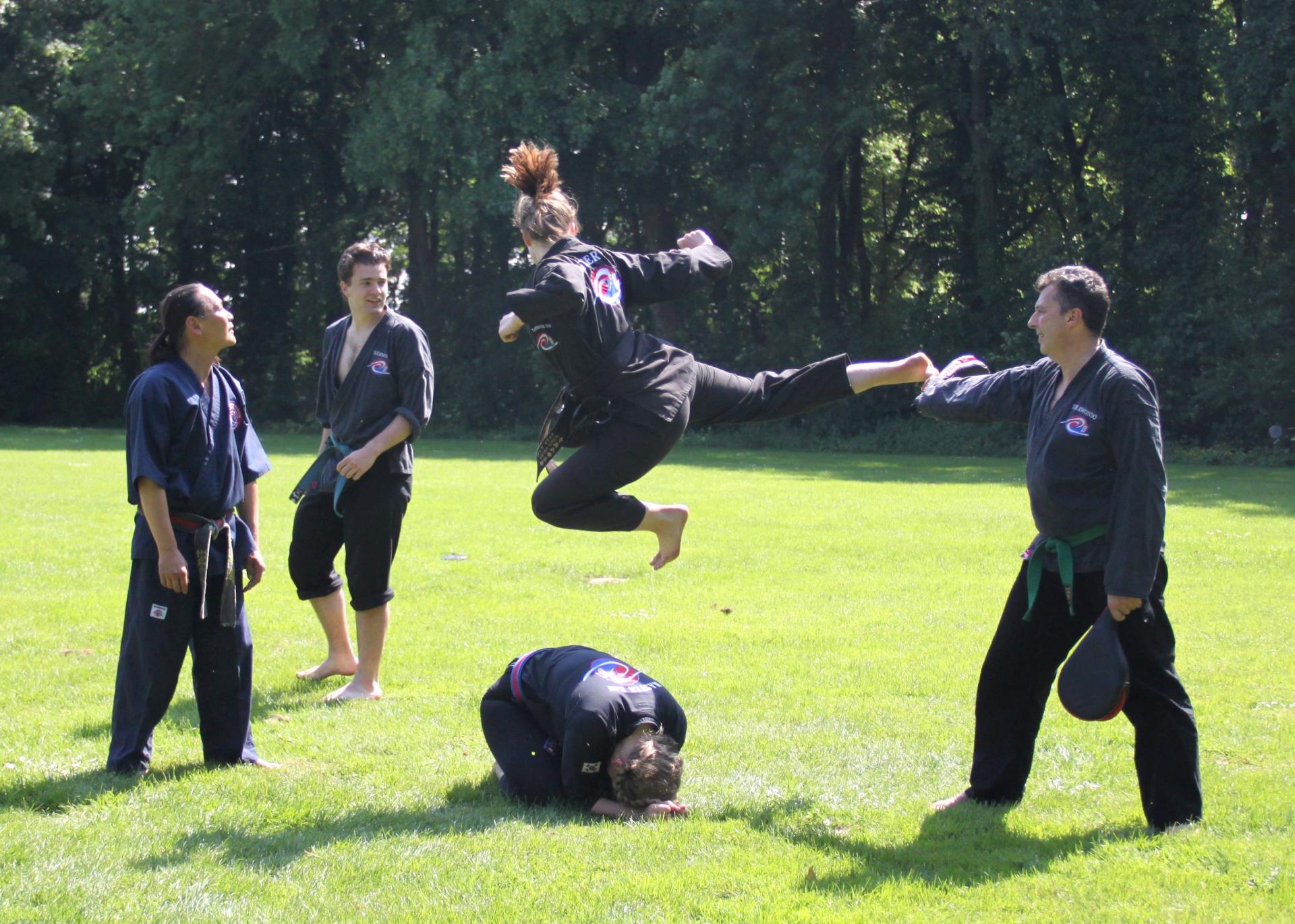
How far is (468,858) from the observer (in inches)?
186

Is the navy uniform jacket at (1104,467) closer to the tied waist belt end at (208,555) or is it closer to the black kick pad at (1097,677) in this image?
the black kick pad at (1097,677)

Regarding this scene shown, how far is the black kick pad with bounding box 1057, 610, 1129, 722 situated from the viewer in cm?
481

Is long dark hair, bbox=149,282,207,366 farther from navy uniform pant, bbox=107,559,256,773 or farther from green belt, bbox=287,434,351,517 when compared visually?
green belt, bbox=287,434,351,517

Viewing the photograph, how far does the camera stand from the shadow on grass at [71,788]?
17.7 ft

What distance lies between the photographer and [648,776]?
519 cm

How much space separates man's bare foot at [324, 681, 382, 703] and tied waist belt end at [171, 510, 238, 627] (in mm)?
1525

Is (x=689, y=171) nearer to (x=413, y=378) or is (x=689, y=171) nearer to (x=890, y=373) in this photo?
(x=413, y=378)

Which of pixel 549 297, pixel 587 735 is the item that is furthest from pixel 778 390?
pixel 587 735

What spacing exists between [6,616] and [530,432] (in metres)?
24.9

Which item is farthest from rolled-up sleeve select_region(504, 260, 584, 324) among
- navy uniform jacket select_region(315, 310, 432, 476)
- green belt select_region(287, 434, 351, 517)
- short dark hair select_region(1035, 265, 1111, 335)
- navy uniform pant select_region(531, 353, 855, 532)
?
short dark hair select_region(1035, 265, 1111, 335)

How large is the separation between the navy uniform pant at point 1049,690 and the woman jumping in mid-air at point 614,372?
141cm

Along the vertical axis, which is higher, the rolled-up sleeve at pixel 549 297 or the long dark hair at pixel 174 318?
the rolled-up sleeve at pixel 549 297

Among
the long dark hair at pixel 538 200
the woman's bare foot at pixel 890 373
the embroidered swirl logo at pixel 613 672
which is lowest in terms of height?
the embroidered swirl logo at pixel 613 672

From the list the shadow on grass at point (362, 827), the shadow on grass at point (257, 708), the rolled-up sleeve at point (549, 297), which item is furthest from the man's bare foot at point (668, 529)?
the shadow on grass at point (257, 708)
